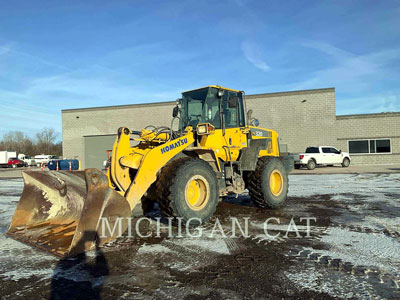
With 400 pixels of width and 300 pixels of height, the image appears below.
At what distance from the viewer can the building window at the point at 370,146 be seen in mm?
26562

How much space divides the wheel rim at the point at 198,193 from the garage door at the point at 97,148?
87.5ft

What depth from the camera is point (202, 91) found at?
689cm

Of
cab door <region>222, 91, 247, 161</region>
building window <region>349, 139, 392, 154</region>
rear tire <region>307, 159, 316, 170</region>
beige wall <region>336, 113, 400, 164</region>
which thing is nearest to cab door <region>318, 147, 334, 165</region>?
rear tire <region>307, 159, 316, 170</region>

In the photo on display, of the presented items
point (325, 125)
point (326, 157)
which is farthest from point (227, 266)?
point (325, 125)

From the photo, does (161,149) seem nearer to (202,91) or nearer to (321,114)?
(202,91)

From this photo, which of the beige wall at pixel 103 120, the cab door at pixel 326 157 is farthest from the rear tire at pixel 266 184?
the beige wall at pixel 103 120

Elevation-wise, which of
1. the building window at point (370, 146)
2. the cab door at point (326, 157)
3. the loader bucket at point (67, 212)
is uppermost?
the building window at point (370, 146)

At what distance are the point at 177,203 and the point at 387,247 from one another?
3029 mm

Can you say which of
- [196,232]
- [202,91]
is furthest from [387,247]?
[202,91]

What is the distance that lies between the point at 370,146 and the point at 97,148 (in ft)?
81.0

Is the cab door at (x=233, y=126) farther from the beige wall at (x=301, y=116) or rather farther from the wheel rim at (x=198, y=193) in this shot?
the beige wall at (x=301, y=116)

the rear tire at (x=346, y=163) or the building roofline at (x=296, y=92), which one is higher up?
the building roofline at (x=296, y=92)

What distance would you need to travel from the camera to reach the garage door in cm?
3122

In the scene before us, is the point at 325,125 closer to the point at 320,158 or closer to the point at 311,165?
the point at 320,158
